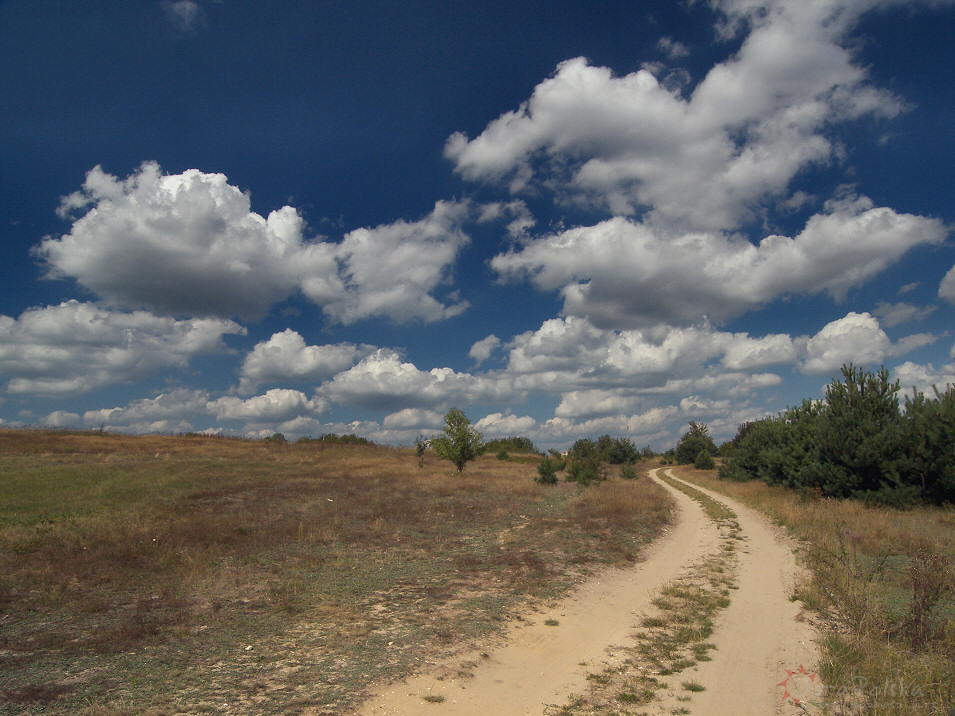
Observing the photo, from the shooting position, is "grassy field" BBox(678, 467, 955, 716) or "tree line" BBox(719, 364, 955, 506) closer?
"grassy field" BBox(678, 467, 955, 716)

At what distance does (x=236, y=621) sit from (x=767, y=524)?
18.4 m

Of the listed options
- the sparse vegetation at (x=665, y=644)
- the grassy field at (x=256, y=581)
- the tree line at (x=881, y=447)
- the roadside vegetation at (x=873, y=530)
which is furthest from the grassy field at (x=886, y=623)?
the tree line at (x=881, y=447)

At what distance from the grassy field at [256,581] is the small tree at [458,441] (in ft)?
46.7

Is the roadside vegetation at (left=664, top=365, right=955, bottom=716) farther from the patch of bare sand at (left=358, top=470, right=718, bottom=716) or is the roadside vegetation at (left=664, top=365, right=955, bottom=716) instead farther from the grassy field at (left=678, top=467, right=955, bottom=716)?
the patch of bare sand at (left=358, top=470, right=718, bottom=716)

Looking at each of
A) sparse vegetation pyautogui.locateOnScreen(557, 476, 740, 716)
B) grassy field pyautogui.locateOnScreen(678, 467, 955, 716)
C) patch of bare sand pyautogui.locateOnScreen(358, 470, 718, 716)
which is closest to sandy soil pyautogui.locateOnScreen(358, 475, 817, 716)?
patch of bare sand pyautogui.locateOnScreen(358, 470, 718, 716)

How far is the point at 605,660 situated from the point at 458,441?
109 ft

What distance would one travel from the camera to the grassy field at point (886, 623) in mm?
5473

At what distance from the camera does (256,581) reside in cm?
1141

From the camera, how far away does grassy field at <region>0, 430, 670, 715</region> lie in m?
6.65

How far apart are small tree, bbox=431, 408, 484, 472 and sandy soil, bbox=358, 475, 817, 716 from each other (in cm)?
2886

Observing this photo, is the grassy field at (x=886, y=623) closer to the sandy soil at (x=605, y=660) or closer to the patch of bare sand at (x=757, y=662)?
the patch of bare sand at (x=757, y=662)

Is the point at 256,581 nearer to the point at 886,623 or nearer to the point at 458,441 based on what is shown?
the point at 886,623

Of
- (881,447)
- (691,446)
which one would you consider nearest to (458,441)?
(881,447)

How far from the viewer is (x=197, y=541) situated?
14773 mm
